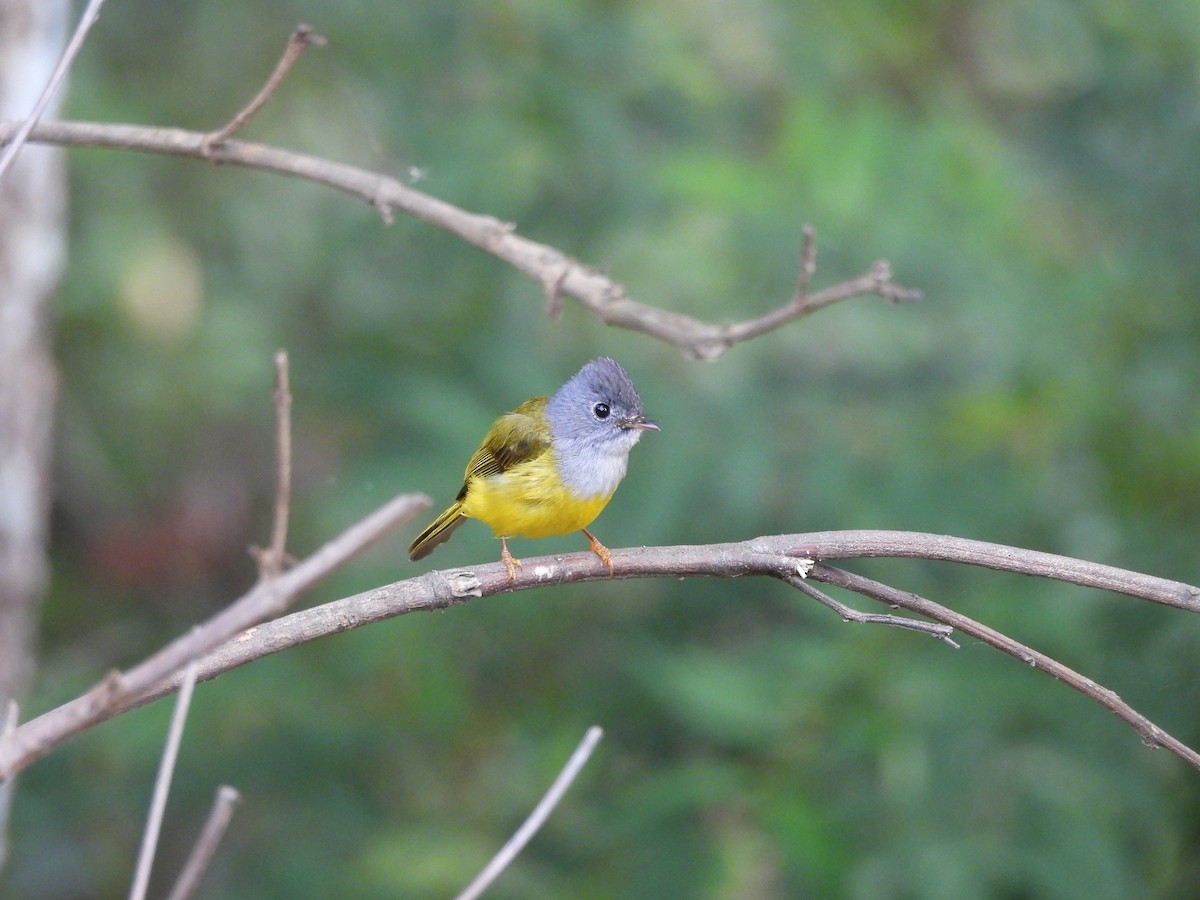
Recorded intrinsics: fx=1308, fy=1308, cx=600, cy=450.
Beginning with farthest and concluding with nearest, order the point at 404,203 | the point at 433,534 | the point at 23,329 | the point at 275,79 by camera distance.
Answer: the point at 23,329 → the point at 433,534 → the point at 404,203 → the point at 275,79

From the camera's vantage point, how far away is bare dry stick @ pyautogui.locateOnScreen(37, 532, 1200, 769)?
6.49ft

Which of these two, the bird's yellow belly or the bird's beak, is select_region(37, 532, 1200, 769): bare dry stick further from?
the bird's beak

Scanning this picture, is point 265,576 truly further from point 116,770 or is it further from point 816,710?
point 116,770

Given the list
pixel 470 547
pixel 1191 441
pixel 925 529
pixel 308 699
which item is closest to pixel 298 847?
pixel 308 699

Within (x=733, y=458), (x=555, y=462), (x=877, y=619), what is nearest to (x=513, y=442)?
(x=555, y=462)

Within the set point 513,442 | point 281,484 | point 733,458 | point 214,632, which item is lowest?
point 214,632

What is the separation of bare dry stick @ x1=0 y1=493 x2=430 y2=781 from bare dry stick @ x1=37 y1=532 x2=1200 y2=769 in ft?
1.67

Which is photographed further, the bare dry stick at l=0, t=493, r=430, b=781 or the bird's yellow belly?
the bird's yellow belly

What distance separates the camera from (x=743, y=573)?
2211 millimetres

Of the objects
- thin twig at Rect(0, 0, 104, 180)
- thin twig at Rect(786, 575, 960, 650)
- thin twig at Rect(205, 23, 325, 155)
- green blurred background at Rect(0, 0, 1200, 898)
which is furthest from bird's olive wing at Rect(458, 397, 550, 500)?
thin twig at Rect(0, 0, 104, 180)

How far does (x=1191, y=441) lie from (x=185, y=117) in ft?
16.8

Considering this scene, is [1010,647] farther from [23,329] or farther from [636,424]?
[23,329]

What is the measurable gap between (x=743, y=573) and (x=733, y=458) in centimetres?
234

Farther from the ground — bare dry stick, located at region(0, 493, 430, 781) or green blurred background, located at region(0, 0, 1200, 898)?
green blurred background, located at region(0, 0, 1200, 898)
